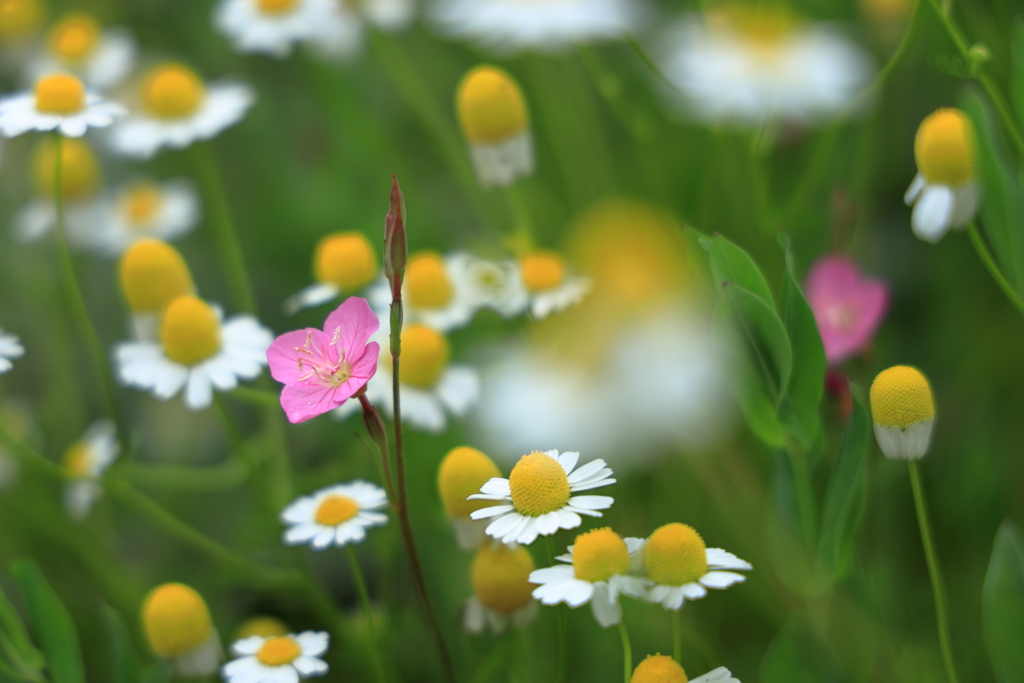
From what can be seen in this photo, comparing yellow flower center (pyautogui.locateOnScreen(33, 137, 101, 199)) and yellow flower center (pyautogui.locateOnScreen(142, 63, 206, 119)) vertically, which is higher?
yellow flower center (pyautogui.locateOnScreen(142, 63, 206, 119))

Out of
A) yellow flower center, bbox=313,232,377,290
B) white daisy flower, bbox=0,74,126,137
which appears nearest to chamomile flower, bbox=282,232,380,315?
yellow flower center, bbox=313,232,377,290

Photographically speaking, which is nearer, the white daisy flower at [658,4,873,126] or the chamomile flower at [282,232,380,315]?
the chamomile flower at [282,232,380,315]

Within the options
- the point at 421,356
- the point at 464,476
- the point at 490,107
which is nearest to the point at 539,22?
the point at 490,107

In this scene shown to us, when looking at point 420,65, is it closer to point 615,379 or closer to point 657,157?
A: point 657,157

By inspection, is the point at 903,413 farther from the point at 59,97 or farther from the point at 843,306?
the point at 59,97

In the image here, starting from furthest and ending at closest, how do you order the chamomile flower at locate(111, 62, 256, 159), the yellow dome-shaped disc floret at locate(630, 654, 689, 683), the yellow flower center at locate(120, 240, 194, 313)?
the chamomile flower at locate(111, 62, 256, 159), the yellow flower center at locate(120, 240, 194, 313), the yellow dome-shaped disc floret at locate(630, 654, 689, 683)

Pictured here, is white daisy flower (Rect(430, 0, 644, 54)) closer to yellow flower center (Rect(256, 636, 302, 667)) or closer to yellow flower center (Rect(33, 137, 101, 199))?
yellow flower center (Rect(33, 137, 101, 199))

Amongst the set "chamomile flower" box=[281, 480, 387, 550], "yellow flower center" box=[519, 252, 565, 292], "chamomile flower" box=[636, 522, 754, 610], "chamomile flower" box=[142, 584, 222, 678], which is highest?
"yellow flower center" box=[519, 252, 565, 292]
